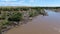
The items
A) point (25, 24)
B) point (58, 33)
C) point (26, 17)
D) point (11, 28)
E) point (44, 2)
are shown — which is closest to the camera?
point (58, 33)

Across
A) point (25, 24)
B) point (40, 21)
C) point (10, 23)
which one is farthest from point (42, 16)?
point (10, 23)

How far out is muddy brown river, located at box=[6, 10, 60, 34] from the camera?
310cm

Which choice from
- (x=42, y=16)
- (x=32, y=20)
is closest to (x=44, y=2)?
(x=42, y=16)

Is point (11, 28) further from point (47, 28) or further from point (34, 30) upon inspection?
point (47, 28)

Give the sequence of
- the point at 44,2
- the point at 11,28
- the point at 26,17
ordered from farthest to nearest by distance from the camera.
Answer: the point at 44,2
the point at 26,17
the point at 11,28

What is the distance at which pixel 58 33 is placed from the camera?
303cm

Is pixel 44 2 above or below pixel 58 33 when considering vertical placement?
above

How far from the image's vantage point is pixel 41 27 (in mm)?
3305

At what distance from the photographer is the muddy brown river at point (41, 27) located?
310cm

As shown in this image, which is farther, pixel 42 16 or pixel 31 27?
pixel 42 16

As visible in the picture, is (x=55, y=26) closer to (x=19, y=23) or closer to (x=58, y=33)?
(x=58, y=33)

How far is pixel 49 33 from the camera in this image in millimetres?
3035

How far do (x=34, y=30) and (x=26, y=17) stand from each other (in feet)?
2.57

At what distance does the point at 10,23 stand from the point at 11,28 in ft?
0.59
